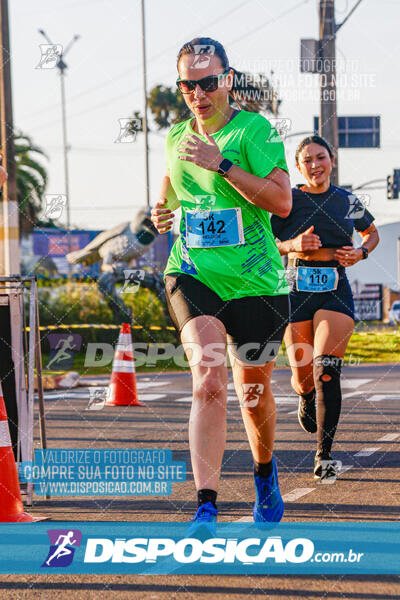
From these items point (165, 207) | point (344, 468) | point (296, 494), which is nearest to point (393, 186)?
point (344, 468)

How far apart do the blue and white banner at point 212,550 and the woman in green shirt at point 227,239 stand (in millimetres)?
313

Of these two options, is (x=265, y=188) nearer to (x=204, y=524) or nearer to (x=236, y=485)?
(x=204, y=524)

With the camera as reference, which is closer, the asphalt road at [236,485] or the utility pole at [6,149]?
the asphalt road at [236,485]

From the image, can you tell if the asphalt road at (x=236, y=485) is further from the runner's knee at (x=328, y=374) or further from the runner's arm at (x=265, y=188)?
the runner's arm at (x=265, y=188)

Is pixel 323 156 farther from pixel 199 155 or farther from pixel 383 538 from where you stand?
pixel 383 538

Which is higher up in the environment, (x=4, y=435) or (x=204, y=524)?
(x=4, y=435)

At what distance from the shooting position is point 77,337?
24.2m

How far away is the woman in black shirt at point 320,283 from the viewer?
6.32 meters

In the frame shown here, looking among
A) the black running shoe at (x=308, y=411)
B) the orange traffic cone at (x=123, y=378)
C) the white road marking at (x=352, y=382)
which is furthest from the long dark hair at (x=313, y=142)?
Result: the white road marking at (x=352, y=382)

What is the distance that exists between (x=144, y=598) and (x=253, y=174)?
6.13 feet

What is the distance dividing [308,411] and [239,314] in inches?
100

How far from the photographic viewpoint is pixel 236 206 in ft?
15.0

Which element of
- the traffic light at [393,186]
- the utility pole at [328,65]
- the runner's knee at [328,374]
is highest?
the utility pole at [328,65]

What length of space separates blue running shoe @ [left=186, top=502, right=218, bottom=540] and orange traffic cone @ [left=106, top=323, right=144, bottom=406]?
799 centimetres
